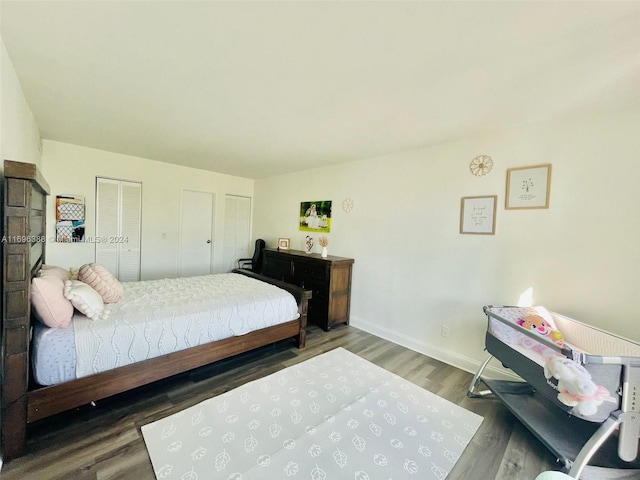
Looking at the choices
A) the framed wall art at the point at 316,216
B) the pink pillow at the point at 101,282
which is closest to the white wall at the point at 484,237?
the framed wall art at the point at 316,216

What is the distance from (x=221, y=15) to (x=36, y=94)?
215 centimetres

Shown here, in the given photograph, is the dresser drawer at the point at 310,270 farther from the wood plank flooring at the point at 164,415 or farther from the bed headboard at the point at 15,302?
the bed headboard at the point at 15,302

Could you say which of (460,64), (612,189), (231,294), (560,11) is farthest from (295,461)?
(612,189)

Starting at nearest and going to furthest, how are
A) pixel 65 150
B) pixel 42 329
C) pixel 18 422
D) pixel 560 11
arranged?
pixel 560 11
pixel 18 422
pixel 42 329
pixel 65 150

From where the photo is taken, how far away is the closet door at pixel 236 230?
18.3ft

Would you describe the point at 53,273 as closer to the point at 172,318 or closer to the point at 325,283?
the point at 172,318

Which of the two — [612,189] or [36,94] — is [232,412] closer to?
[36,94]

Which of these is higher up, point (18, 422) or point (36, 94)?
point (36, 94)

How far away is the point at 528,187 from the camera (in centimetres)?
239

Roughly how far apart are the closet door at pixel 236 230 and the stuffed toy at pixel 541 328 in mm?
5115

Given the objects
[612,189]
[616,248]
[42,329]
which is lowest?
[42,329]

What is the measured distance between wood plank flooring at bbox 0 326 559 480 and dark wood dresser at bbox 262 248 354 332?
0.95 meters

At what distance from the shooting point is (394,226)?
340cm

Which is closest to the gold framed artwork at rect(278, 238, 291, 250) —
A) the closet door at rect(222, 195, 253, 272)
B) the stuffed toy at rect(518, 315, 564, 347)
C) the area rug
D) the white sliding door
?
the closet door at rect(222, 195, 253, 272)
